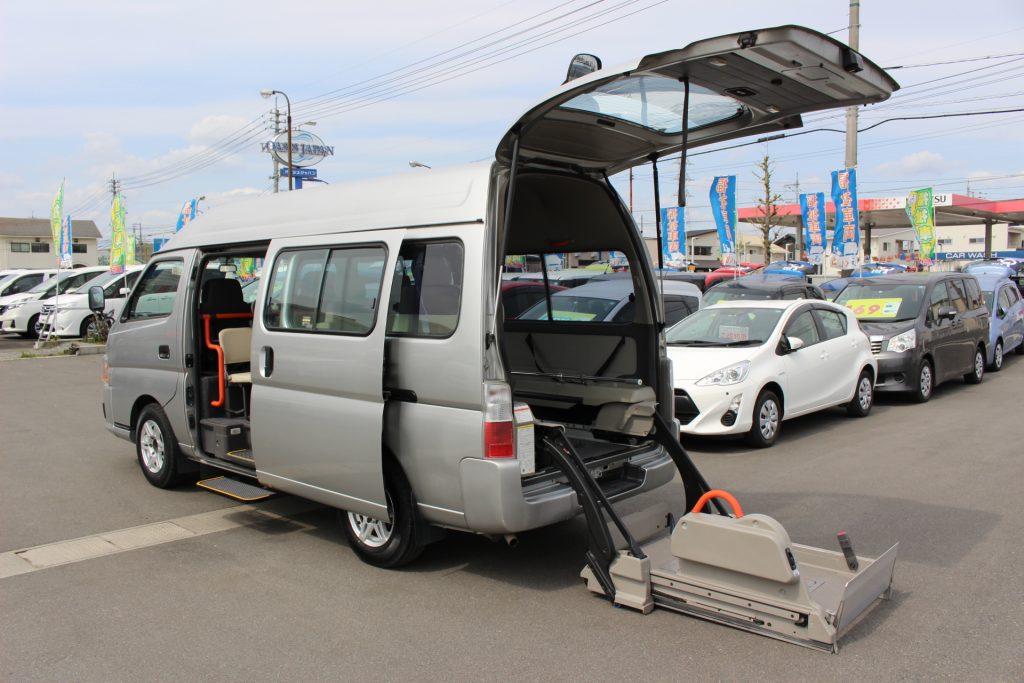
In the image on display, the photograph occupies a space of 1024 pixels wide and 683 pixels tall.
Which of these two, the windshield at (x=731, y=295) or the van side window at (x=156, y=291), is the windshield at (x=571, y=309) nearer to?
the van side window at (x=156, y=291)

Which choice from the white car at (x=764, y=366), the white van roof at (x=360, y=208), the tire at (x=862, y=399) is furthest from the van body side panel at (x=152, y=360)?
the tire at (x=862, y=399)

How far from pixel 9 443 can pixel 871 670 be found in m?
8.94

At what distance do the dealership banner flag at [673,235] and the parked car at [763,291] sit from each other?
1502 centimetres

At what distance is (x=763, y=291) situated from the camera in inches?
572

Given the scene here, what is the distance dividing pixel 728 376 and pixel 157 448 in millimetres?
5424

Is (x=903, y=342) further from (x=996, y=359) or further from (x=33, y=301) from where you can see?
(x=33, y=301)

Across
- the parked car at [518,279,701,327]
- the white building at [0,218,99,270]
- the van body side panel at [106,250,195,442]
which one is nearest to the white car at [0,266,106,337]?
the van body side panel at [106,250,195,442]

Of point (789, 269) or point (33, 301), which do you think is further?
point (789, 269)

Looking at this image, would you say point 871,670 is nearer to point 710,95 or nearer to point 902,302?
point 710,95

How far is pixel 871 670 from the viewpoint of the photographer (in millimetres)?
3725

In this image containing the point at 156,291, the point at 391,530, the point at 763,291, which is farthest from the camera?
the point at 763,291

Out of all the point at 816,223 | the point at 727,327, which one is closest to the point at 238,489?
the point at 727,327

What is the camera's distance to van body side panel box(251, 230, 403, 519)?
486cm

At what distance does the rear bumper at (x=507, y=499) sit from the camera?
4383 mm
